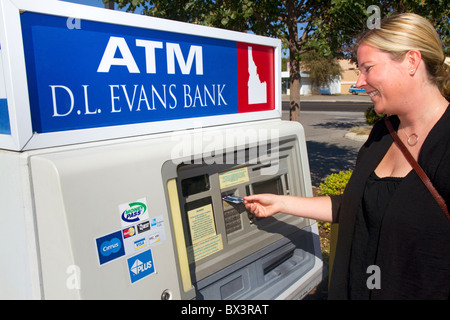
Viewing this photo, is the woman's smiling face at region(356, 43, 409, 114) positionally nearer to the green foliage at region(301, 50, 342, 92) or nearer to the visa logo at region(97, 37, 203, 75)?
the visa logo at region(97, 37, 203, 75)

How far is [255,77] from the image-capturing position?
6.79 feet

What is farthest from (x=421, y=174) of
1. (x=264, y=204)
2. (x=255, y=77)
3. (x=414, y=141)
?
(x=255, y=77)

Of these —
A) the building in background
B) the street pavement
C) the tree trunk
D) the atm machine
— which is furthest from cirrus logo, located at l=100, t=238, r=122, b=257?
the building in background

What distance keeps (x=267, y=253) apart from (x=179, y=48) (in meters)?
1.13

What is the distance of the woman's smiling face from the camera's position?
142cm

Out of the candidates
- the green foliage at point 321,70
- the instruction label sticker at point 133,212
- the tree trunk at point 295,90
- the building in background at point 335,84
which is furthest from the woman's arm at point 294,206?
the building in background at point 335,84

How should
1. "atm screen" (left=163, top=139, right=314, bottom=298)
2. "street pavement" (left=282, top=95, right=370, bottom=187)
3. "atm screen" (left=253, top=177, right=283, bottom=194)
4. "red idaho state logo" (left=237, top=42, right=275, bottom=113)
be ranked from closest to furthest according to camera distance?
"atm screen" (left=163, top=139, right=314, bottom=298)
"red idaho state logo" (left=237, top=42, right=275, bottom=113)
"atm screen" (left=253, top=177, right=283, bottom=194)
"street pavement" (left=282, top=95, right=370, bottom=187)

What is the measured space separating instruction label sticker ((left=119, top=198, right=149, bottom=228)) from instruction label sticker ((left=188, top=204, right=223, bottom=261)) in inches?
18.0

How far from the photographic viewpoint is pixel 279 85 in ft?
7.29

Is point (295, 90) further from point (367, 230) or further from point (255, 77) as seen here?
point (367, 230)

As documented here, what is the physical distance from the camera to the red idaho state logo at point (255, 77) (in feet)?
6.43

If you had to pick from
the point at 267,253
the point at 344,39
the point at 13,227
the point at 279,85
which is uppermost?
the point at 344,39
